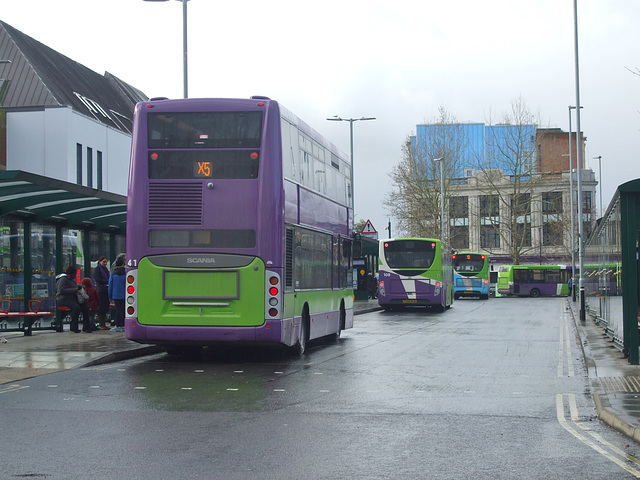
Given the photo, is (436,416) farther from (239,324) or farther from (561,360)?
(561,360)

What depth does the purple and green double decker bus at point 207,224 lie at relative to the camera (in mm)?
14797

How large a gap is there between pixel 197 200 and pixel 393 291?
81.3 ft

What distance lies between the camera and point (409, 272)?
3900cm

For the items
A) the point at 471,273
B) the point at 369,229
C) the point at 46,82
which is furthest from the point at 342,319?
the point at 471,273

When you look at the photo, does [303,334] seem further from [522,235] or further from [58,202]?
[522,235]

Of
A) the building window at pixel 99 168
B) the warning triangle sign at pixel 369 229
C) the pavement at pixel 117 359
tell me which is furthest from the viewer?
the building window at pixel 99 168

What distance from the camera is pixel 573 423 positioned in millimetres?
9477

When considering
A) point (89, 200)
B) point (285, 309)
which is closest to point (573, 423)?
point (285, 309)

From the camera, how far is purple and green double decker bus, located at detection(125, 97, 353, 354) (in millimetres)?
14797

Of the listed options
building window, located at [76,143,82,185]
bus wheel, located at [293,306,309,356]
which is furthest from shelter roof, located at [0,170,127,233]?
building window, located at [76,143,82,185]

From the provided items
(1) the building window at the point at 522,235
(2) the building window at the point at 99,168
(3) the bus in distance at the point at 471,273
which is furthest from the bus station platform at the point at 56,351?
(1) the building window at the point at 522,235

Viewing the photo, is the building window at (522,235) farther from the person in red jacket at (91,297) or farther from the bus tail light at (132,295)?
the bus tail light at (132,295)

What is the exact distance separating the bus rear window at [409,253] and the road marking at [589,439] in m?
27.6

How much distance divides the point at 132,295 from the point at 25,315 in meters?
5.76
